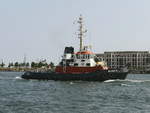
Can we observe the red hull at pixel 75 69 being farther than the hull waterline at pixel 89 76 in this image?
Yes

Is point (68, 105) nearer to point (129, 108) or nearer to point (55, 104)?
point (55, 104)

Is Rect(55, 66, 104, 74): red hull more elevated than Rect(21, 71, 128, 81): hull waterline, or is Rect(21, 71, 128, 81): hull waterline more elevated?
Rect(55, 66, 104, 74): red hull

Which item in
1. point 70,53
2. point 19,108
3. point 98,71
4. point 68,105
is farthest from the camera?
→ point 70,53

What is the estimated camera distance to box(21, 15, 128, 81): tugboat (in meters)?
64.8

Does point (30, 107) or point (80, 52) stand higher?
point (80, 52)

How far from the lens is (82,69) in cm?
6669

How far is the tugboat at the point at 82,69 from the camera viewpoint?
64.8 meters

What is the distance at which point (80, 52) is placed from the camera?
68375 millimetres

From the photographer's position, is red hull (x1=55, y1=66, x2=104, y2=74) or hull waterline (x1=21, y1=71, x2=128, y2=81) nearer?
hull waterline (x1=21, y1=71, x2=128, y2=81)

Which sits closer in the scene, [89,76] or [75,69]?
[89,76]

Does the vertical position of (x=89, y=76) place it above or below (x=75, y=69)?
below

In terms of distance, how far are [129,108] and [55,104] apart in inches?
270

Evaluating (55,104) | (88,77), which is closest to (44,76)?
(88,77)

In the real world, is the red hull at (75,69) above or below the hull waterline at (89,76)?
above
